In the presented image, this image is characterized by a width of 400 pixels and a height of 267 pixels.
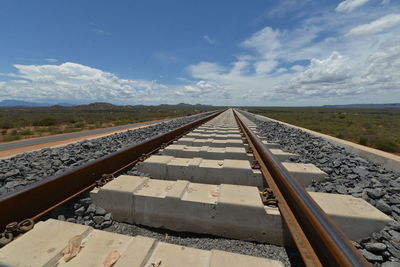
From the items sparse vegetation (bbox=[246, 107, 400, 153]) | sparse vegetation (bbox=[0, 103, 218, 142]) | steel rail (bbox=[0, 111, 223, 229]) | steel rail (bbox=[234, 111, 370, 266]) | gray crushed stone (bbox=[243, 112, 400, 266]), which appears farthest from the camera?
sparse vegetation (bbox=[0, 103, 218, 142])

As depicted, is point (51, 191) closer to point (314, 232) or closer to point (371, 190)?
point (314, 232)

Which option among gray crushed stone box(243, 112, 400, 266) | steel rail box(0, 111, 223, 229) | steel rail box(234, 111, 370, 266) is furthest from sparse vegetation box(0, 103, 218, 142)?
gray crushed stone box(243, 112, 400, 266)

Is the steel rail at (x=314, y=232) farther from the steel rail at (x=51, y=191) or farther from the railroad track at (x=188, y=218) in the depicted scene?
the steel rail at (x=51, y=191)

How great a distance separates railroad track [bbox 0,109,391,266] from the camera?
1.16 m

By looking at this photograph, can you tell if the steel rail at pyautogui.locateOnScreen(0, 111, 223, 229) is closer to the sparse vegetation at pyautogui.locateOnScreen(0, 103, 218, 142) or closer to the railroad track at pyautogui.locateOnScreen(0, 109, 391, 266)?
the railroad track at pyautogui.locateOnScreen(0, 109, 391, 266)

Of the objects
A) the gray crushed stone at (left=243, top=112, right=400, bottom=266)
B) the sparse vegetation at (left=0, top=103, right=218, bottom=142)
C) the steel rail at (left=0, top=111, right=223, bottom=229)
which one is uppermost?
the steel rail at (left=0, top=111, right=223, bottom=229)

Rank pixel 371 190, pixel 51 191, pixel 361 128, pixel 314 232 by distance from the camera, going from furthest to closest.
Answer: pixel 361 128 < pixel 371 190 < pixel 51 191 < pixel 314 232

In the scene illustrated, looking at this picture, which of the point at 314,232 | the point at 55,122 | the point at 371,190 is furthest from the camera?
the point at 55,122

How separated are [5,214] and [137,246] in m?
1.29

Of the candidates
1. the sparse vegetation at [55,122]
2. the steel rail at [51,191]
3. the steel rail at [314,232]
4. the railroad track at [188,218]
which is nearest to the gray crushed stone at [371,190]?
the railroad track at [188,218]

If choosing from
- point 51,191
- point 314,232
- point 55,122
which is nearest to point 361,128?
point 314,232

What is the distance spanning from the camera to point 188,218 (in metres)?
1.73

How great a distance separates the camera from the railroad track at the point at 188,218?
3.80ft

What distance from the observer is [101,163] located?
8.33ft
